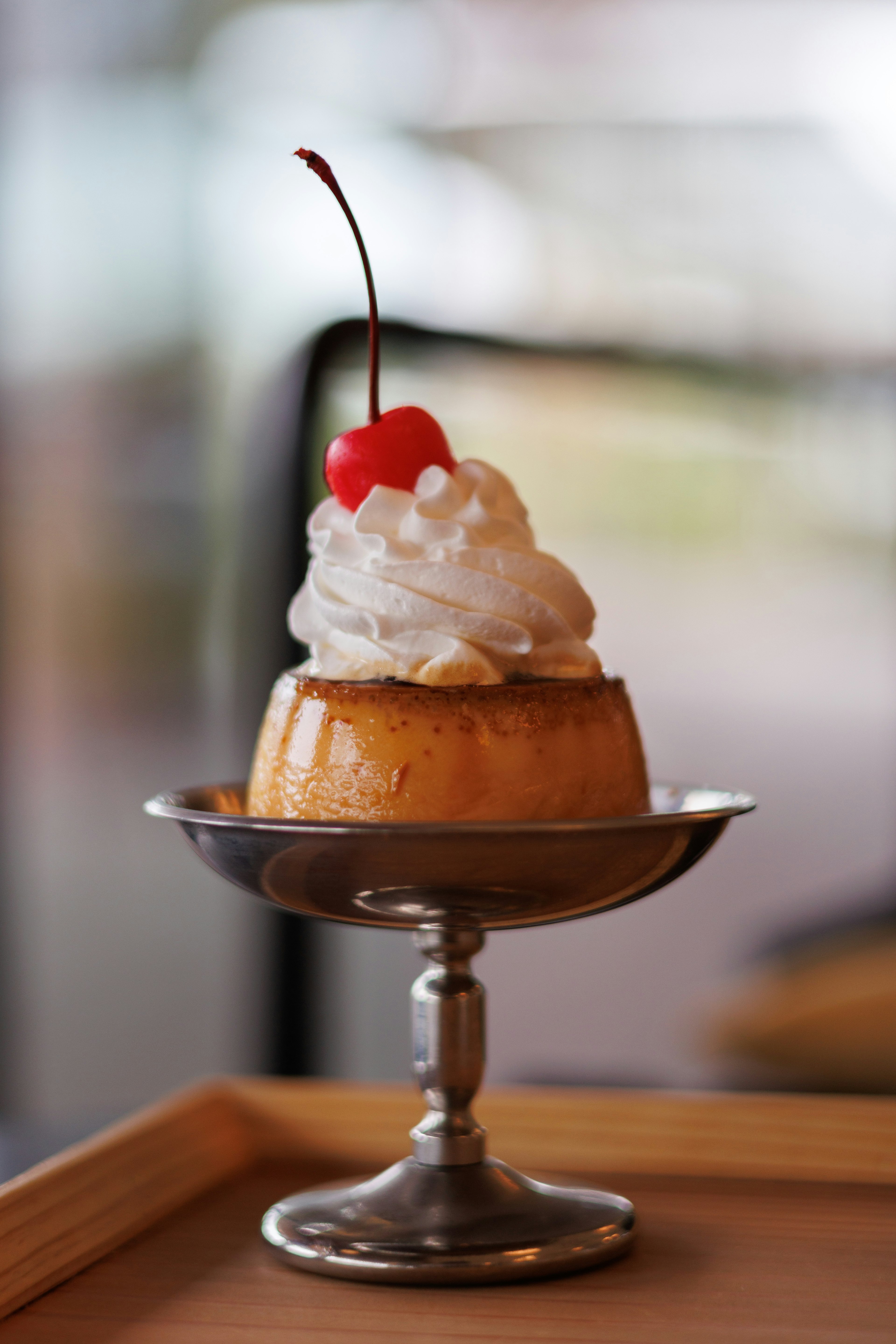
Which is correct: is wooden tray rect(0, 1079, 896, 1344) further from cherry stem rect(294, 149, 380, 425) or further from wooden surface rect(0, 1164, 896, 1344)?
cherry stem rect(294, 149, 380, 425)

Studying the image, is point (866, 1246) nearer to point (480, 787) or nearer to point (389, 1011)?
point (480, 787)

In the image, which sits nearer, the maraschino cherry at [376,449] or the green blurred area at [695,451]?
the maraschino cherry at [376,449]

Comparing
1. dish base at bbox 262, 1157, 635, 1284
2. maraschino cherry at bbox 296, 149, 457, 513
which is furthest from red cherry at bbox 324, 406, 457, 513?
dish base at bbox 262, 1157, 635, 1284

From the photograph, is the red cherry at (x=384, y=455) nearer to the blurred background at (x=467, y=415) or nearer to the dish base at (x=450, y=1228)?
the dish base at (x=450, y=1228)

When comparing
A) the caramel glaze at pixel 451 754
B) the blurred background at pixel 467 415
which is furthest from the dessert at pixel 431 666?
the blurred background at pixel 467 415

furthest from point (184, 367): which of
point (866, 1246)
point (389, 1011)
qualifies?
point (866, 1246)

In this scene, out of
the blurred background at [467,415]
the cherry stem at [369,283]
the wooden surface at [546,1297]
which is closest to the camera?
the wooden surface at [546,1297]
